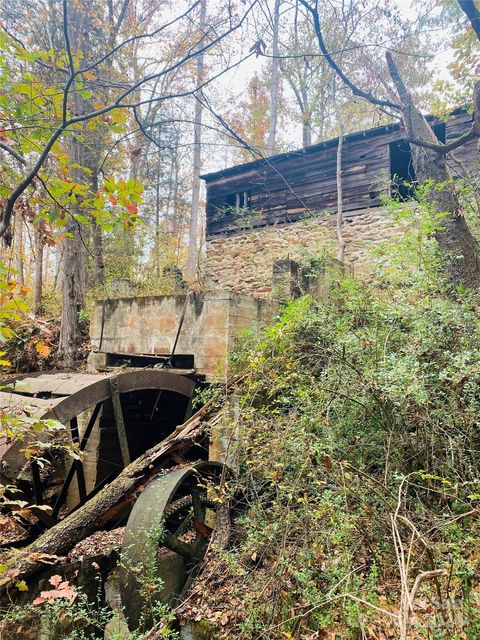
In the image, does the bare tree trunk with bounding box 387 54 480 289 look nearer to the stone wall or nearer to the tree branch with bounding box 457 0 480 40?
the tree branch with bounding box 457 0 480 40

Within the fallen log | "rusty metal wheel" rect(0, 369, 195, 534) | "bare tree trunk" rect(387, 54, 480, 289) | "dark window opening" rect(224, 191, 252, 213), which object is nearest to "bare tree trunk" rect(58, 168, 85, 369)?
"rusty metal wheel" rect(0, 369, 195, 534)

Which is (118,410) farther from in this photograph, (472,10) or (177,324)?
(472,10)

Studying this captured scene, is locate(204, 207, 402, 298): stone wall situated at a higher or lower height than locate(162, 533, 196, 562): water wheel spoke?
higher

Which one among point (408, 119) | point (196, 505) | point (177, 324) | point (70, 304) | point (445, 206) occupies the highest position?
point (408, 119)

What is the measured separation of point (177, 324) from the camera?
18.8 feet

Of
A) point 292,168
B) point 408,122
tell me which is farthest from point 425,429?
point 292,168

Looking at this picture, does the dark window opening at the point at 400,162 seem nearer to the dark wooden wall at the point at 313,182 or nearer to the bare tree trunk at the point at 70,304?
the dark wooden wall at the point at 313,182

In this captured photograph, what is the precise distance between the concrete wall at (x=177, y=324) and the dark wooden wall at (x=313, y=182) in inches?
180

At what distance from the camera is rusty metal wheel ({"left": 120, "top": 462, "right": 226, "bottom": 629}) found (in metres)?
3.30

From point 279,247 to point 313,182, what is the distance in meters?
2.16

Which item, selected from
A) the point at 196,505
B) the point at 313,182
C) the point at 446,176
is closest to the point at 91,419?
Result: the point at 196,505

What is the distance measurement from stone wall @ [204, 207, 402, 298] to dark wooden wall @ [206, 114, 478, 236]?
356mm

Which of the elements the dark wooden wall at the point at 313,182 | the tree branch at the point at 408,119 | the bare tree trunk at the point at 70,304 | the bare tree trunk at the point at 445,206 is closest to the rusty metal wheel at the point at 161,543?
the bare tree trunk at the point at 70,304

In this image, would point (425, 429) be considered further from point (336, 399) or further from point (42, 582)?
point (42, 582)
